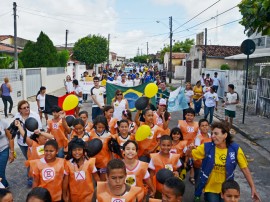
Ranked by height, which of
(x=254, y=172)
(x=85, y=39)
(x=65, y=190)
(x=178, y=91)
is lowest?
(x=254, y=172)

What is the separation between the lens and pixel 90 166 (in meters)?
4.00

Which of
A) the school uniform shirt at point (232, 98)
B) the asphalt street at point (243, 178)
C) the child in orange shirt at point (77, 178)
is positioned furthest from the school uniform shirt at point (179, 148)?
the school uniform shirt at point (232, 98)

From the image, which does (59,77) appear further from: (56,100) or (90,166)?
(90,166)

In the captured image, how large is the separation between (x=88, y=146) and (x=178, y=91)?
612 centimetres

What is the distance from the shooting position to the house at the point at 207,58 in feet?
104

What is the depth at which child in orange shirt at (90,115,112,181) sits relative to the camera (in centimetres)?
471

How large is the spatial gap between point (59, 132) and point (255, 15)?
4227 millimetres

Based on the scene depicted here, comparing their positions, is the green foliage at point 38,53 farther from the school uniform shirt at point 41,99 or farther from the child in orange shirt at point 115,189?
the child in orange shirt at point 115,189

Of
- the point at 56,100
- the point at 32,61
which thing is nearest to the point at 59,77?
the point at 32,61

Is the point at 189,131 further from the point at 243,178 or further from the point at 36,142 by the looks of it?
the point at 36,142

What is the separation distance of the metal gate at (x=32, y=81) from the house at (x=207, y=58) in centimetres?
1631

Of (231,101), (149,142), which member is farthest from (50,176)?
(231,101)

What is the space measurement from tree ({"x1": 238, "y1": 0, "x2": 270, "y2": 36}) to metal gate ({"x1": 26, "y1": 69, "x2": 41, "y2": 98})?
1480cm

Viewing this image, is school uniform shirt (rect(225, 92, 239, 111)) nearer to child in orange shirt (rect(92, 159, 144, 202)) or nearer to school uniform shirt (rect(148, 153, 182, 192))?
school uniform shirt (rect(148, 153, 182, 192))
